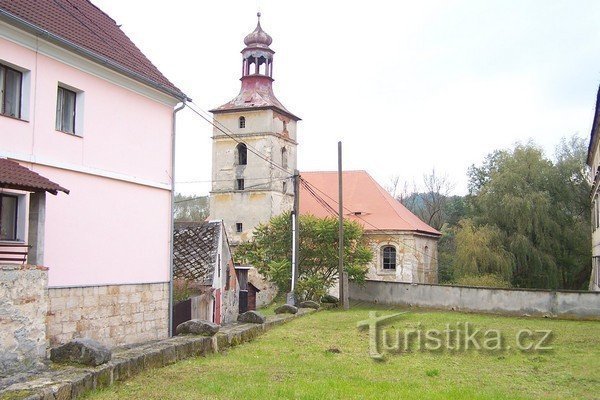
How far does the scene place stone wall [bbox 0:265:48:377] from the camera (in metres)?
9.09

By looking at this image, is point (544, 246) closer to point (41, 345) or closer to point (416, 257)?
point (416, 257)

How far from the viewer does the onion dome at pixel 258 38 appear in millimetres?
41750

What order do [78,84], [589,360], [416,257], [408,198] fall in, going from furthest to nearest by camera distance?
[408,198] < [416,257] < [78,84] < [589,360]

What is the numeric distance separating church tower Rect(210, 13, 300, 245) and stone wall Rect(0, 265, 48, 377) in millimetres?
32406

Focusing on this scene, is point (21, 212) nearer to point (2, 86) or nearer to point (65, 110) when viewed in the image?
point (2, 86)

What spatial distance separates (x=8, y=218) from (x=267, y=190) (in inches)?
1211

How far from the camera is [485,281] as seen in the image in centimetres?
3659

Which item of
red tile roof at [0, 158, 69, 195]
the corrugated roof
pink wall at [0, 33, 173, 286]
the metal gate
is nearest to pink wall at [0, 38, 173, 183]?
pink wall at [0, 33, 173, 286]

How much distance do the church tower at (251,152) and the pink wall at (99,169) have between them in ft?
84.3

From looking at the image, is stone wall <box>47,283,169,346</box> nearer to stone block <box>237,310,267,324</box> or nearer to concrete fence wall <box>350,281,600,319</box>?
stone block <box>237,310,267,324</box>

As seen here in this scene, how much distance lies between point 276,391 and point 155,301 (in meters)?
8.19

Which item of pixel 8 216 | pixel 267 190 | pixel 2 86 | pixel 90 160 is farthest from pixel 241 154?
pixel 8 216

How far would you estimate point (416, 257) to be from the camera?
4225 cm

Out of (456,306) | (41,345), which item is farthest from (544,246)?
(41,345)
